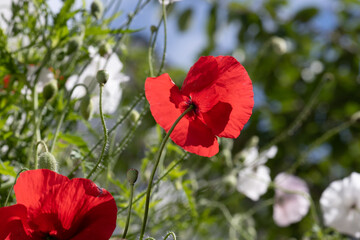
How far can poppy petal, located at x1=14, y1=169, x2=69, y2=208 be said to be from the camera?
0.28m

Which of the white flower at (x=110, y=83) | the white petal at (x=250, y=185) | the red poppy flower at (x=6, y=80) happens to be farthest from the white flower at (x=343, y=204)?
the red poppy flower at (x=6, y=80)

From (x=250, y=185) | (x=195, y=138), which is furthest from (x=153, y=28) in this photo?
(x=250, y=185)

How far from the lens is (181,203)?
0.70m

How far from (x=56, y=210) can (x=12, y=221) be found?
0.03 meters

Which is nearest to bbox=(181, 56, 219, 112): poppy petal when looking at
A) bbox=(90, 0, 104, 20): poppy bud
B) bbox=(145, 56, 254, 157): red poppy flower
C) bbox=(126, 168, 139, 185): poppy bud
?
bbox=(145, 56, 254, 157): red poppy flower

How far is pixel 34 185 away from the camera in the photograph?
11.1 inches

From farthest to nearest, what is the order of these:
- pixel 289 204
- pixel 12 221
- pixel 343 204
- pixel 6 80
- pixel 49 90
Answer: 1. pixel 289 204
2. pixel 343 204
3. pixel 6 80
4. pixel 49 90
5. pixel 12 221

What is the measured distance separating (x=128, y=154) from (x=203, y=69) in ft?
4.28

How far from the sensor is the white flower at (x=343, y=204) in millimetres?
708

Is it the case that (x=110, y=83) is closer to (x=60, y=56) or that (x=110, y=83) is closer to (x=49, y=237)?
(x=60, y=56)

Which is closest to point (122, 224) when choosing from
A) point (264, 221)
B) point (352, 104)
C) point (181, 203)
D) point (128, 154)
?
point (181, 203)

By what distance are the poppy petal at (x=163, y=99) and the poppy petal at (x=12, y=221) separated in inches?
4.5

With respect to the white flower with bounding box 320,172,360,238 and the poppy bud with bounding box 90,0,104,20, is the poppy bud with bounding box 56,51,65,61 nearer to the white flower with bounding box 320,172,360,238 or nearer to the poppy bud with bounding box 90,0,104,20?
the poppy bud with bounding box 90,0,104,20

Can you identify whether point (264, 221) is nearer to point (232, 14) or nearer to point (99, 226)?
point (232, 14)
